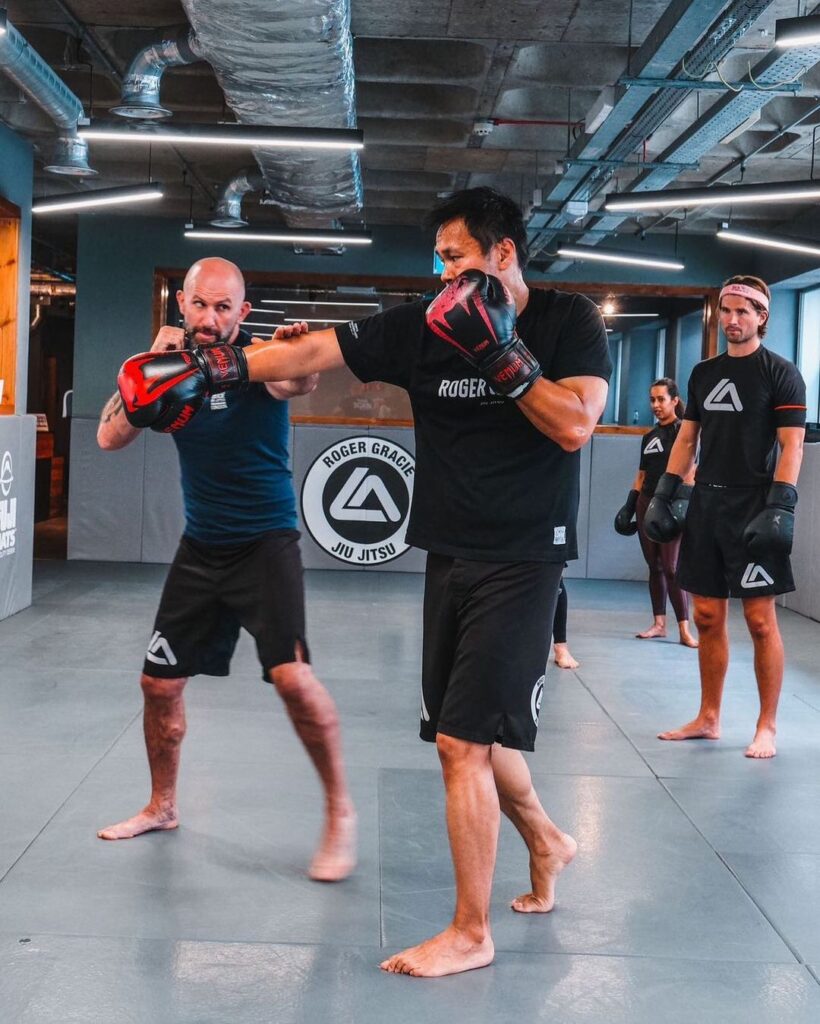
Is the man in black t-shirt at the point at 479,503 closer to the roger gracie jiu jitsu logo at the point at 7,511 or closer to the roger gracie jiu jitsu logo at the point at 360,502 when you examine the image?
the roger gracie jiu jitsu logo at the point at 7,511

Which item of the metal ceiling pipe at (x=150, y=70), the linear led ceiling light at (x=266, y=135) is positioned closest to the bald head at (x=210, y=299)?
the linear led ceiling light at (x=266, y=135)

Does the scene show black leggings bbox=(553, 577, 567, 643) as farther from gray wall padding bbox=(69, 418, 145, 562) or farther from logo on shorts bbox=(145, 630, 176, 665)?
gray wall padding bbox=(69, 418, 145, 562)

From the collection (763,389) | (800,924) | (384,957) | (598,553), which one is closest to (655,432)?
(763,389)

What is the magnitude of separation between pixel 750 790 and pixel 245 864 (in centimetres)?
187

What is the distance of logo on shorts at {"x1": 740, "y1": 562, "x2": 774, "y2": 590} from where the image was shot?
439 centimetres

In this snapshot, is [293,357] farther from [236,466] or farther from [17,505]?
[17,505]

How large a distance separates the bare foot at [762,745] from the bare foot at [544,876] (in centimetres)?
182

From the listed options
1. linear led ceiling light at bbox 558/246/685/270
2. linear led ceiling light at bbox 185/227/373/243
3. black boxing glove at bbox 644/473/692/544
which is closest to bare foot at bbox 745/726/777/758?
black boxing glove at bbox 644/473/692/544

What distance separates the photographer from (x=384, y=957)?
259cm

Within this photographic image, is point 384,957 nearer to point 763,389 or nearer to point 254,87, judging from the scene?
point 763,389

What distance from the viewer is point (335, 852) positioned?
3.10 meters

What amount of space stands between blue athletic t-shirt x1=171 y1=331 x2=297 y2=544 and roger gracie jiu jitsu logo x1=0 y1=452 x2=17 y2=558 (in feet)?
13.9

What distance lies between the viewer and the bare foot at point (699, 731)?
4738mm

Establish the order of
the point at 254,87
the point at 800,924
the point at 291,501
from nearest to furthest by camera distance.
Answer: the point at 800,924
the point at 291,501
the point at 254,87
